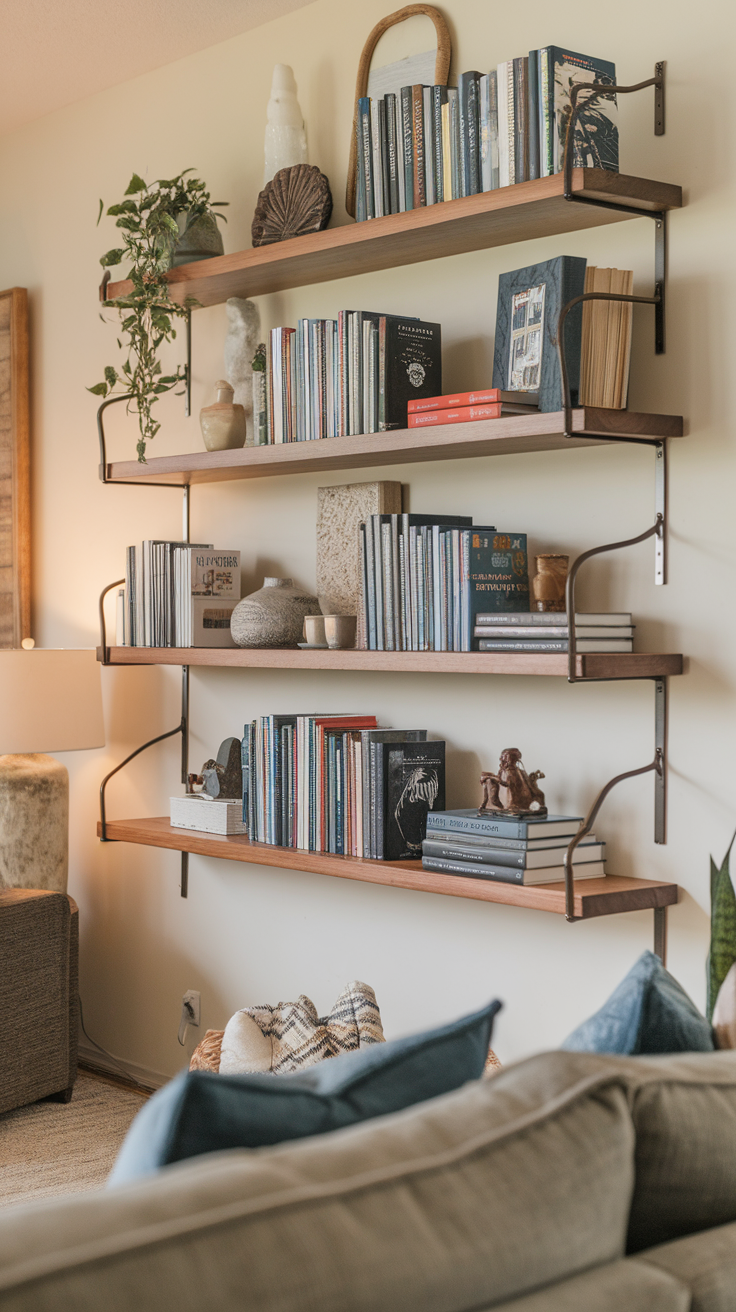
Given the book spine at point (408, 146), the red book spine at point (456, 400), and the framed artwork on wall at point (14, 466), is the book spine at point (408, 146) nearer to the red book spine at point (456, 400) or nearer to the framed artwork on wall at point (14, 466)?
the red book spine at point (456, 400)

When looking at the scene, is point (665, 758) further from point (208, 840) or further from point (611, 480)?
point (208, 840)

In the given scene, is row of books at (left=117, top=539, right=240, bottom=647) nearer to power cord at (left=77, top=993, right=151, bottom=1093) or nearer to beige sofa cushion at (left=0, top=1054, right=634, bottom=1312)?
power cord at (left=77, top=993, right=151, bottom=1093)

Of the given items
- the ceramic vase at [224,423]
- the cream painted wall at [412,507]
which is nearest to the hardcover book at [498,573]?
the cream painted wall at [412,507]

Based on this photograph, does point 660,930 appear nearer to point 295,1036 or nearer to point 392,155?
point 295,1036

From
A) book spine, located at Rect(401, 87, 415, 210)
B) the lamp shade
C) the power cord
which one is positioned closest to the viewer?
book spine, located at Rect(401, 87, 415, 210)

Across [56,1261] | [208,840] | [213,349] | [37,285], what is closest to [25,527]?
[37,285]

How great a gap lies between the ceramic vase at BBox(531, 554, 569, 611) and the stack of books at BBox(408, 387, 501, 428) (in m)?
0.29

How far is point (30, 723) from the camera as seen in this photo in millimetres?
3219

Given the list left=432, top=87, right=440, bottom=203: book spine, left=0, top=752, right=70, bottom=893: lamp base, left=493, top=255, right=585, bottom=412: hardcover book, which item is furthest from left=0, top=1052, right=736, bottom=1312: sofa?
left=0, top=752, right=70, bottom=893: lamp base

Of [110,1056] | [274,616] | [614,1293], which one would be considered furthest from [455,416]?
[110,1056]

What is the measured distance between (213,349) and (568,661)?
1559 mm

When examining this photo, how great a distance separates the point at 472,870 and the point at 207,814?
2.84 feet

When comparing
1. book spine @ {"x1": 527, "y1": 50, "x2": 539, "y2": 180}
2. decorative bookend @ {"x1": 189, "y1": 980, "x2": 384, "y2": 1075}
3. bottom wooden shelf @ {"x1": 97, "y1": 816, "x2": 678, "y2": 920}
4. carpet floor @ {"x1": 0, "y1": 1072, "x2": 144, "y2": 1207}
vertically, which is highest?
book spine @ {"x1": 527, "y1": 50, "x2": 539, "y2": 180}

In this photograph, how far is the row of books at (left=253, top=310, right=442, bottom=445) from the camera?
8.52ft
